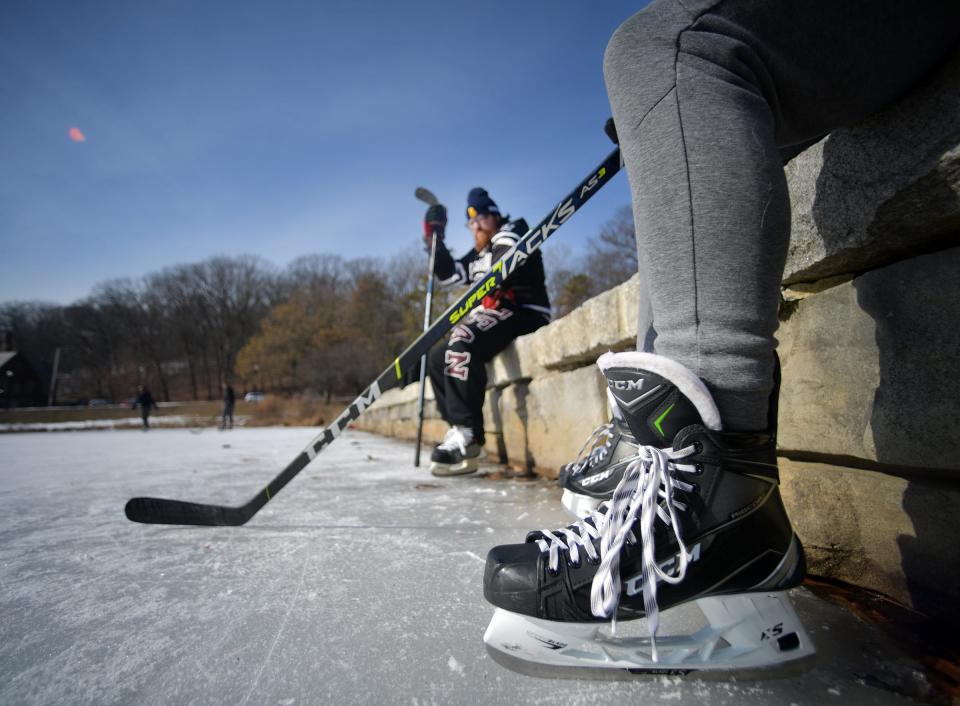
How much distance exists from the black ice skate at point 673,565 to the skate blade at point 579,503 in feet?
1.66

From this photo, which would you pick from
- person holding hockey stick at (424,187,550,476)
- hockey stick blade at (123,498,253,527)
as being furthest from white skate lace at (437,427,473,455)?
hockey stick blade at (123,498,253,527)

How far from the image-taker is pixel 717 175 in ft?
2.00

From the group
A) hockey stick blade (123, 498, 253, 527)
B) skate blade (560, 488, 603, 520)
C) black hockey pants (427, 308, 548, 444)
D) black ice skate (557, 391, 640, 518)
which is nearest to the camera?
black ice skate (557, 391, 640, 518)

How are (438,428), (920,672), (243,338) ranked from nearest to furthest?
(920,672)
(438,428)
(243,338)

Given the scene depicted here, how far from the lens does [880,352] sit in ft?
2.59

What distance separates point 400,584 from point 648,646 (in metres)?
0.51

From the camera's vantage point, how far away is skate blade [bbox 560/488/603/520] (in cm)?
116

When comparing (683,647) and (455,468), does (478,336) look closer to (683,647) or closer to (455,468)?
(455,468)

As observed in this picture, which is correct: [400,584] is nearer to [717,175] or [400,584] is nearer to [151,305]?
[717,175]

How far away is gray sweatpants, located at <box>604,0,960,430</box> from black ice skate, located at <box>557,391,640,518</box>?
383 millimetres

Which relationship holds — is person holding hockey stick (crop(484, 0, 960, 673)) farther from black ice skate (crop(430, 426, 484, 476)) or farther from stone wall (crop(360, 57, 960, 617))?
black ice skate (crop(430, 426, 484, 476))

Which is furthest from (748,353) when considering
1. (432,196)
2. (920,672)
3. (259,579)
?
(432,196)

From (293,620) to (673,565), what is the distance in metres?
0.63

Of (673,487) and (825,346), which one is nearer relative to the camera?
(673,487)
